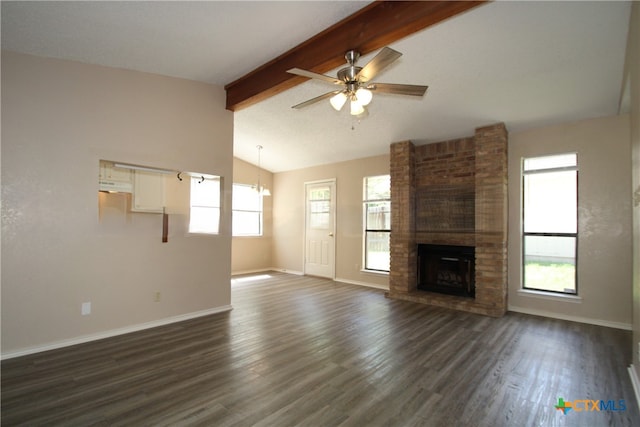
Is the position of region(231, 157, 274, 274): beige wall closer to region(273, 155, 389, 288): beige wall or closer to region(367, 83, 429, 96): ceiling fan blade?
region(273, 155, 389, 288): beige wall

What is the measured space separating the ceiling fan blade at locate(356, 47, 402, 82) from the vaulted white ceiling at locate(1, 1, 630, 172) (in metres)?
0.71

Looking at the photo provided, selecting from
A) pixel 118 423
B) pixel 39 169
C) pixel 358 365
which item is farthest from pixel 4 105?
pixel 358 365

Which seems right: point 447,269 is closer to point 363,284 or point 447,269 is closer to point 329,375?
point 363,284

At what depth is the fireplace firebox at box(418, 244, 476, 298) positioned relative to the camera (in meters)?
4.89

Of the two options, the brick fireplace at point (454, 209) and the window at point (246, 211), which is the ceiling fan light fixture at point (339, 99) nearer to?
the brick fireplace at point (454, 209)

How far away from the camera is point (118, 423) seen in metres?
1.93

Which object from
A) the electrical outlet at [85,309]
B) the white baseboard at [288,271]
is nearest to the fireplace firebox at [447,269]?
the white baseboard at [288,271]

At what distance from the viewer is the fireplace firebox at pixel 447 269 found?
4.89 metres

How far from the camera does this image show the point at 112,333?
339cm

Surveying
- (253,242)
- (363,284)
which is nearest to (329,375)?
(363,284)

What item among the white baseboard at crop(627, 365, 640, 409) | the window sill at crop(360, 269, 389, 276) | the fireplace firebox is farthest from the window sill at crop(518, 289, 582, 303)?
the window sill at crop(360, 269, 389, 276)

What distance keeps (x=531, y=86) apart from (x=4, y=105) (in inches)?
217

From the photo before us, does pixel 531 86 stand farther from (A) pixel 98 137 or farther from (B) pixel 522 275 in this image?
(A) pixel 98 137

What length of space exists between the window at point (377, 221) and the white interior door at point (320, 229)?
2.86 feet
